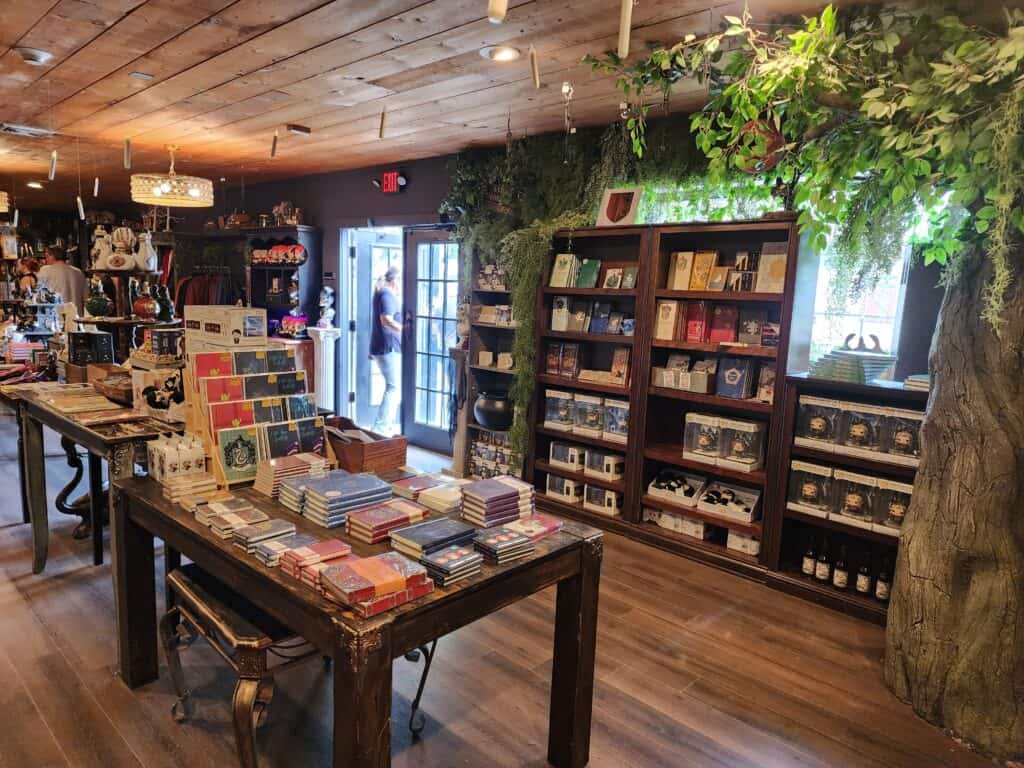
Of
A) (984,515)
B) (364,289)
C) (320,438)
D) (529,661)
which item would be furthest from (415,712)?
(364,289)

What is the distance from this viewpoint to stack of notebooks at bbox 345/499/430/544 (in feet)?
5.79

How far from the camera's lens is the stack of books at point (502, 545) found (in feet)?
5.54

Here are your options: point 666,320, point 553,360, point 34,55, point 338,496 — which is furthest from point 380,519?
point 34,55

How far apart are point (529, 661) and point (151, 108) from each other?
379cm

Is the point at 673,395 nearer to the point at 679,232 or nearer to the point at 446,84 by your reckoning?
the point at 679,232

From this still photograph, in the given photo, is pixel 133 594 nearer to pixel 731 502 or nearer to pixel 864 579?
pixel 731 502

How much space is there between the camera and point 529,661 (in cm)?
260

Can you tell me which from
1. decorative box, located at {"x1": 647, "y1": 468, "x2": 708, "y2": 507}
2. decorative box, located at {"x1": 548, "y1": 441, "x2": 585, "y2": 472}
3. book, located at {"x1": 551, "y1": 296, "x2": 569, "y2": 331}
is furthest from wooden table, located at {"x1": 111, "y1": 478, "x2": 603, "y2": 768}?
book, located at {"x1": 551, "y1": 296, "x2": 569, "y2": 331}

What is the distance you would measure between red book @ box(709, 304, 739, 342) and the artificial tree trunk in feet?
4.07

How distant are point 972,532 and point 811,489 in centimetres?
97

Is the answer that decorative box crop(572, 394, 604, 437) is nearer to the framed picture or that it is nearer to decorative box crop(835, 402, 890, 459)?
the framed picture

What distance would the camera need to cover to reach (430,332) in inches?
226

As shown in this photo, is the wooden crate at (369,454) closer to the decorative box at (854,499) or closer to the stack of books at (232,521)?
the stack of books at (232,521)

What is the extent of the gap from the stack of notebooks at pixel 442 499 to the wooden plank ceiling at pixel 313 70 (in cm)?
168
